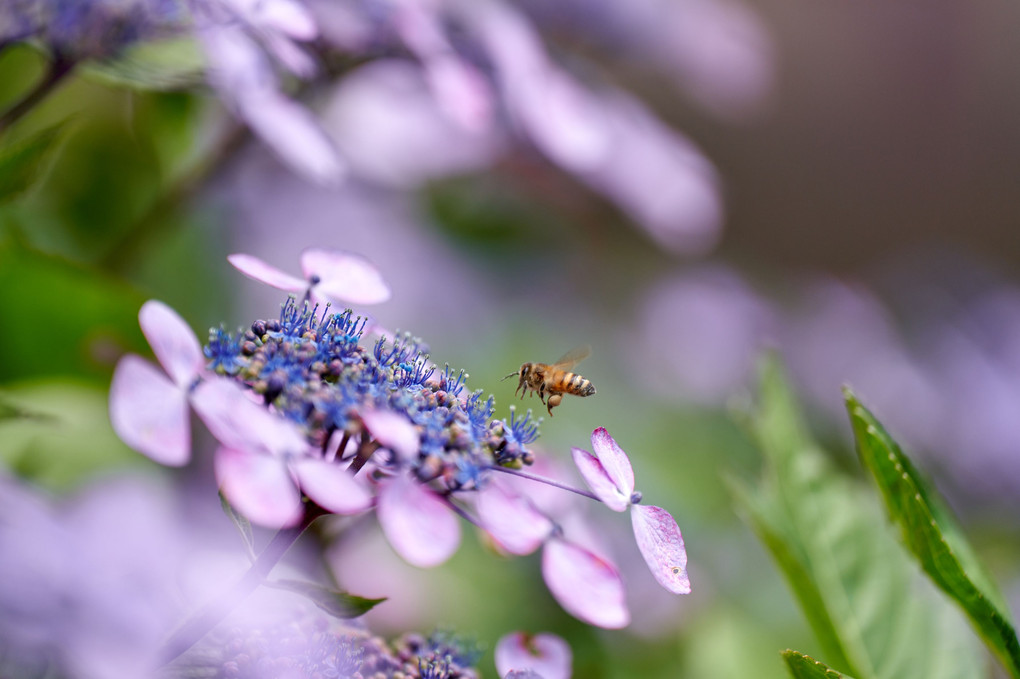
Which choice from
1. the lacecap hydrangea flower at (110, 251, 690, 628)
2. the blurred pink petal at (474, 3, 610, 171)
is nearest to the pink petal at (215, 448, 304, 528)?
the lacecap hydrangea flower at (110, 251, 690, 628)

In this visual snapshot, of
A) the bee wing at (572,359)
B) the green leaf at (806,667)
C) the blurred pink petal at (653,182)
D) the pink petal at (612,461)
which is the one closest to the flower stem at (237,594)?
the pink petal at (612,461)

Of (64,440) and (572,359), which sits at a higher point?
(572,359)

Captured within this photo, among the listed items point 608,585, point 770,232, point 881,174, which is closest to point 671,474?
point 608,585

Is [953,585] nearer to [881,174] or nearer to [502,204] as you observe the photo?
[502,204]

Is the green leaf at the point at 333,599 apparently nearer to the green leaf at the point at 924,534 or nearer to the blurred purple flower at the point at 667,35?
the green leaf at the point at 924,534

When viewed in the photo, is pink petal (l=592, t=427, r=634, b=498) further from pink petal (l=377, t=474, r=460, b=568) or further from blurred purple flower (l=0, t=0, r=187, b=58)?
blurred purple flower (l=0, t=0, r=187, b=58)

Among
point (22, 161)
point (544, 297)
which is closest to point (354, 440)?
point (22, 161)

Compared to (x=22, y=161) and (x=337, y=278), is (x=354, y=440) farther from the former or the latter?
(x=22, y=161)
